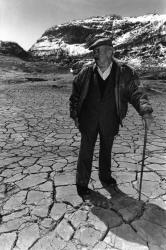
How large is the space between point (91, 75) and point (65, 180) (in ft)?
5.32

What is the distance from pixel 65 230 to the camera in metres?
Result: 3.24

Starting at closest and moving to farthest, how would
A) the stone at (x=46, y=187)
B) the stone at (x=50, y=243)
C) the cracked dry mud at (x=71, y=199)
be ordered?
the stone at (x=50, y=243)
the cracked dry mud at (x=71, y=199)
the stone at (x=46, y=187)

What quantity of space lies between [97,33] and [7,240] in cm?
17209

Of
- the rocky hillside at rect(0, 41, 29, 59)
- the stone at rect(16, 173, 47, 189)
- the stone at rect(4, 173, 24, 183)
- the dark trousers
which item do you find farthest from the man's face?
the rocky hillside at rect(0, 41, 29, 59)

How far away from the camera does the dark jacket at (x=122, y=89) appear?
3.66 metres

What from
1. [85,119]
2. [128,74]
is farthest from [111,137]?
[128,74]

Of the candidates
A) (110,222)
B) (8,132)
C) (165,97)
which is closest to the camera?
(110,222)

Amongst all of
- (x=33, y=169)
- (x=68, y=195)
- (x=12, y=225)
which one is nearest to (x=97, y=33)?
(x=33, y=169)

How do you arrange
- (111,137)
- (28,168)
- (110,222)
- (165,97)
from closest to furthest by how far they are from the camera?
(110,222)
(111,137)
(28,168)
(165,97)

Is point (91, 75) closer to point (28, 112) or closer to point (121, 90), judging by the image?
point (121, 90)

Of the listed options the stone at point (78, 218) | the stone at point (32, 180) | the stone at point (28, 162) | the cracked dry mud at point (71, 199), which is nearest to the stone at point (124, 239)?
the cracked dry mud at point (71, 199)

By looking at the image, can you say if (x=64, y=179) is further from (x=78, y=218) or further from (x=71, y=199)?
(x=78, y=218)

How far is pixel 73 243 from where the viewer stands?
3.04 m

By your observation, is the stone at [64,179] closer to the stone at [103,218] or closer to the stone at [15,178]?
the stone at [15,178]
